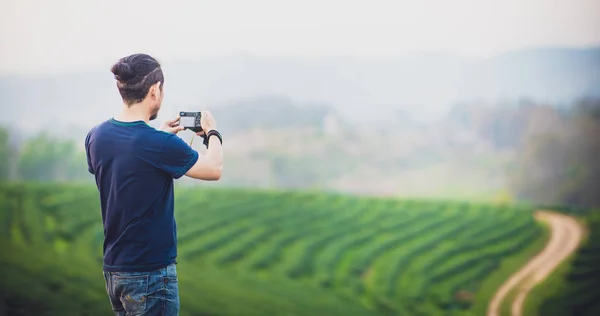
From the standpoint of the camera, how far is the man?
1.79 meters

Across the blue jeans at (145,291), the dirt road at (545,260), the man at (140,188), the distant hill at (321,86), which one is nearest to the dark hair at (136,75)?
the man at (140,188)

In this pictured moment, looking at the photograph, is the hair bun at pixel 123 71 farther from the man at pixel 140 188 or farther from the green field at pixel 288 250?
the green field at pixel 288 250

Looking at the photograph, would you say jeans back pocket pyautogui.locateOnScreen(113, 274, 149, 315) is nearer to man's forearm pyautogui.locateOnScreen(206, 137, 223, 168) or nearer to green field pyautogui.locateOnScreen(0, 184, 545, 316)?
man's forearm pyautogui.locateOnScreen(206, 137, 223, 168)

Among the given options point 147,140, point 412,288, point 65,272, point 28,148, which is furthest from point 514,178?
point 147,140

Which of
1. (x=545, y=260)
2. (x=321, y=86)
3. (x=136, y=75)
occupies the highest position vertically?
(x=321, y=86)

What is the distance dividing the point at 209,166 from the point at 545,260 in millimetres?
5894

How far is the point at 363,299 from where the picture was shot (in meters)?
6.19

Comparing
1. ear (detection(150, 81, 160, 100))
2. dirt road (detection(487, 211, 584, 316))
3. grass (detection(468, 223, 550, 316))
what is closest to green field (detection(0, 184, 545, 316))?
grass (detection(468, 223, 550, 316))

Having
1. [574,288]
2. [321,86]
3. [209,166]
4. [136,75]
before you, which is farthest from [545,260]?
[136,75]

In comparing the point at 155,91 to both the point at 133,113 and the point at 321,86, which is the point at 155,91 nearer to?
the point at 133,113

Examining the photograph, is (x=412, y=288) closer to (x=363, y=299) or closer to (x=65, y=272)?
(x=363, y=299)

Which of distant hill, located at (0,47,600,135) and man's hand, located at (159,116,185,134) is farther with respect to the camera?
distant hill, located at (0,47,600,135)

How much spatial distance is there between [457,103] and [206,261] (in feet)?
10.4

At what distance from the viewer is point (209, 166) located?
5.98 ft
